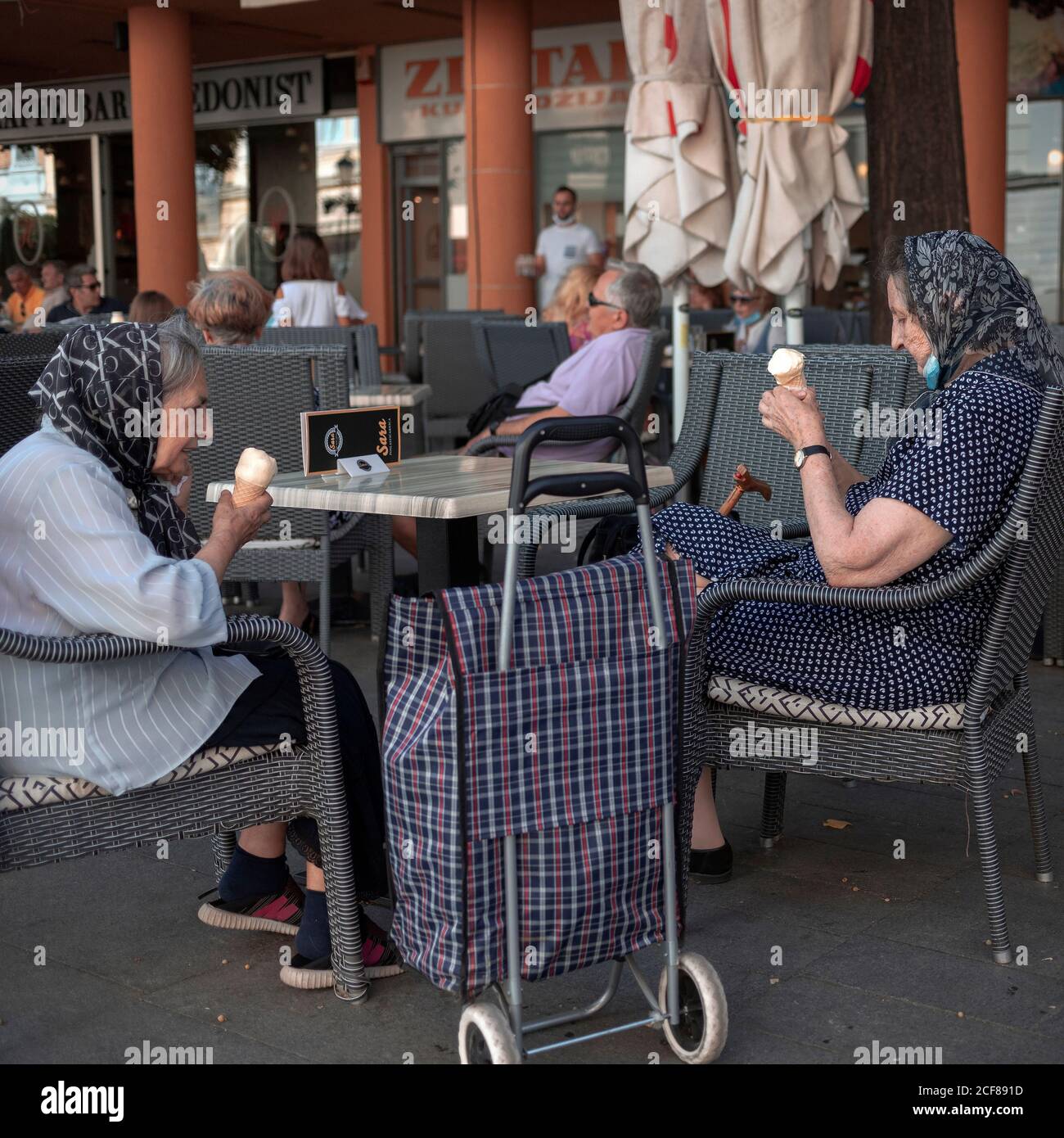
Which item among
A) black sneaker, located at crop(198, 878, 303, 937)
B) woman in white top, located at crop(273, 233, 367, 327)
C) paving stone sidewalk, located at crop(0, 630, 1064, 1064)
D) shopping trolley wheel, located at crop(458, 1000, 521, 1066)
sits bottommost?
paving stone sidewalk, located at crop(0, 630, 1064, 1064)

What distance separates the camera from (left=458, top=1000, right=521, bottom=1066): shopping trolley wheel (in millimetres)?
2246

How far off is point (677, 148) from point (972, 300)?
3158 mm

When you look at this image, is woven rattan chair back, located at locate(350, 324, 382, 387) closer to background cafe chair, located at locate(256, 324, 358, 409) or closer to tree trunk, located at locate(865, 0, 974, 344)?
background cafe chair, located at locate(256, 324, 358, 409)

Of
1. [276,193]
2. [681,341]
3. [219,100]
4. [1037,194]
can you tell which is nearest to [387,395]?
[681,341]

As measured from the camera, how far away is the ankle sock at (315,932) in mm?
2781

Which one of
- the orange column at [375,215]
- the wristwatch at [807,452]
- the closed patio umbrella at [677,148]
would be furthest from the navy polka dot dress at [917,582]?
the orange column at [375,215]

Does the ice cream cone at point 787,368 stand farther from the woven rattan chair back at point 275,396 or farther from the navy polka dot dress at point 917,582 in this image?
the woven rattan chair back at point 275,396

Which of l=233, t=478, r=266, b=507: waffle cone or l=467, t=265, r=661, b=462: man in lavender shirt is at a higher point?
l=467, t=265, r=661, b=462: man in lavender shirt

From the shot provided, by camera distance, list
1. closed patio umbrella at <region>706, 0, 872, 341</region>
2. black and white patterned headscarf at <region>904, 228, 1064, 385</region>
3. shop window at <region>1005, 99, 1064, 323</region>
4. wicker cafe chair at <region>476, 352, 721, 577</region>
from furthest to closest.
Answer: shop window at <region>1005, 99, 1064, 323</region>
closed patio umbrella at <region>706, 0, 872, 341</region>
wicker cafe chair at <region>476, 352, 721, 577</region>
black and white patterned headscarf at <region>904, 228, 1064, 385</region>

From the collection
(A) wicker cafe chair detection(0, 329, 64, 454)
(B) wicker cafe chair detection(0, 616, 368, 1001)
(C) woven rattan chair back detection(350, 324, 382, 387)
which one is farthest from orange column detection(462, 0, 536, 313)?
(B) wicker cafe chair detection(0, 616, 368, 1001)

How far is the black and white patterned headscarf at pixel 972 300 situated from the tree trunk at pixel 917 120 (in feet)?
8.71

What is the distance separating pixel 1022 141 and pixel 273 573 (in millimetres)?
10728

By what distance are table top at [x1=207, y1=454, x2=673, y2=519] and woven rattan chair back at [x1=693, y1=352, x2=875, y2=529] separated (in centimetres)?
47

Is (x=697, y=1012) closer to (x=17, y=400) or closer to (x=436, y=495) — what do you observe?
(x=436, y=495)
